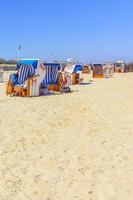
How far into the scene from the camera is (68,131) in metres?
8.81

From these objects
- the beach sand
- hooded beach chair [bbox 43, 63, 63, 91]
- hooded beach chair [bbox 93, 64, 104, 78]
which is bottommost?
hooded beach chair [bbox 93, 64, 104, 78]

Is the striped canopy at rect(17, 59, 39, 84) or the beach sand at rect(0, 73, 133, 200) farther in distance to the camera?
the striped canopy at rect(17, 59, 39, 84)

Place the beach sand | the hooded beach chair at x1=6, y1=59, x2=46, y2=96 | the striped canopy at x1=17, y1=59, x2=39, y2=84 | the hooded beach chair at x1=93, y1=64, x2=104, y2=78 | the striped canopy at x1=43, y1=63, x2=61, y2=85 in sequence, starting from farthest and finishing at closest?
1. the hooded beach chair at x1=93, y1=64, x2=104, y2=78
2. the striped canopy at x1=43, y1=63, x2=61, y2=85
3. the striped canopy at x1=17, y1=59, x2=39, y2=84
4. the hooded beach chair at x1=6, y1=59, x2=46, y2=96
5. the beach sand

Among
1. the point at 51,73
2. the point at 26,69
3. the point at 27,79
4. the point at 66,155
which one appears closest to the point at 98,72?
the point at 51,73

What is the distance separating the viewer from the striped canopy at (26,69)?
17.1 m

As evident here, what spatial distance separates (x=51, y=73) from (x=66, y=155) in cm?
1243

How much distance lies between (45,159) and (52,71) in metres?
12.7

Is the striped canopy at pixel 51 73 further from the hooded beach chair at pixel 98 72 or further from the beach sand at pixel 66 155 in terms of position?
the hooded beach chair at pixel 98 72

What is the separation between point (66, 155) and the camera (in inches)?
261

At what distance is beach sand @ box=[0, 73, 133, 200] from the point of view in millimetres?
4965

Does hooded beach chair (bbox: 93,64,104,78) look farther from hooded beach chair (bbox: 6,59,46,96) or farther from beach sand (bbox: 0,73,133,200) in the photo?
beach sand (bbox: 0,73,133,200)

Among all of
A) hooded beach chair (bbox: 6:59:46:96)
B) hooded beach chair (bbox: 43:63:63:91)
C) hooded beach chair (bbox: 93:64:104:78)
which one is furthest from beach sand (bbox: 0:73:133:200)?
hooded beach chair (bbox: 93:64:104:78)

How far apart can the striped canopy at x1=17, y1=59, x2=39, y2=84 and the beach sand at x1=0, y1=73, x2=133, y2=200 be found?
213 inches

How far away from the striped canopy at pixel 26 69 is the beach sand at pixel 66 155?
17.8 feet
